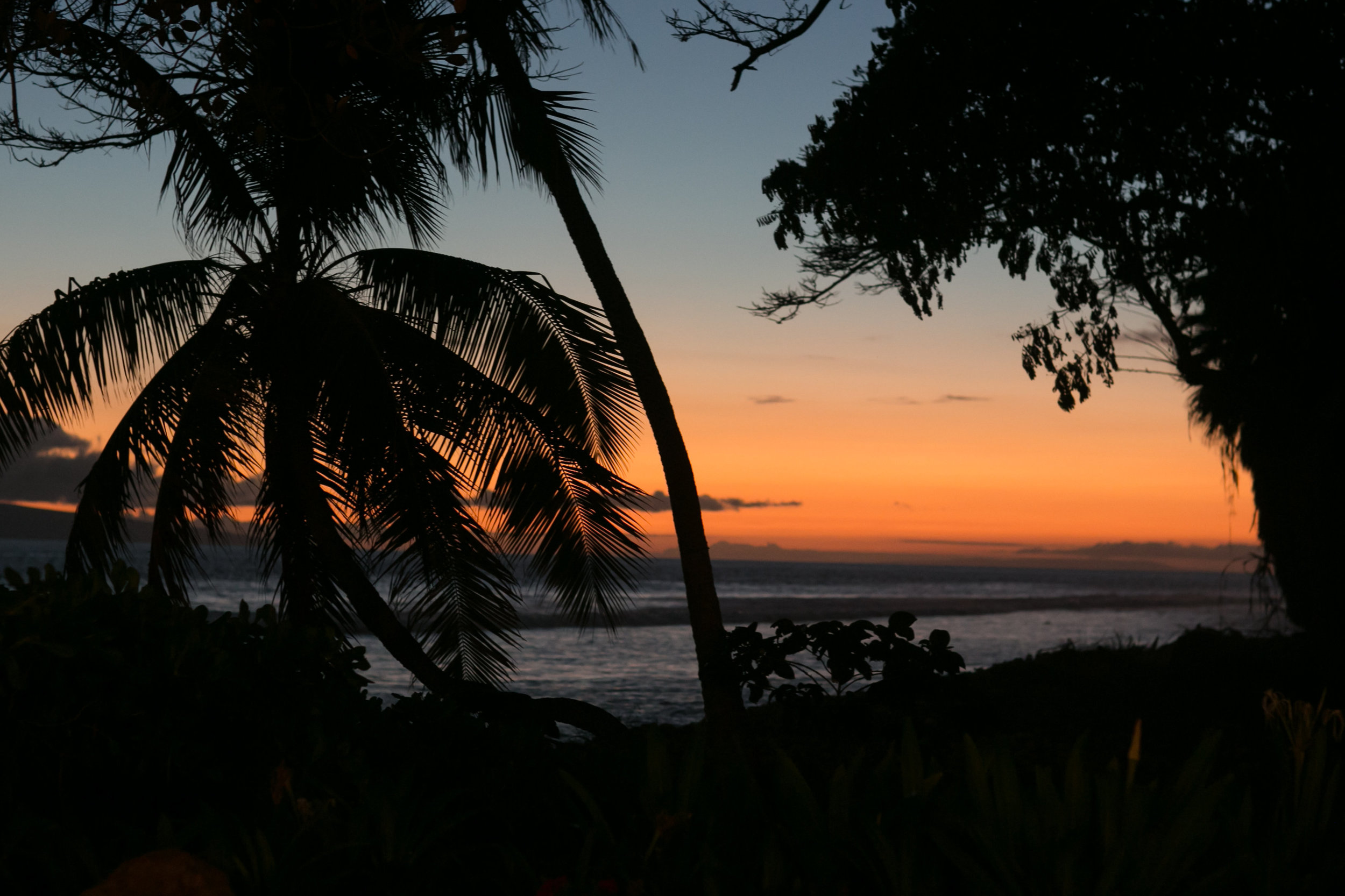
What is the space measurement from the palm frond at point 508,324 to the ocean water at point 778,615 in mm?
1451

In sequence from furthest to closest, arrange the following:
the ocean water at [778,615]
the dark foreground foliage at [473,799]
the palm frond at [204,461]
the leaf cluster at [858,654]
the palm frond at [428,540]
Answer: the ocean water at [778,615], the palm frond at [428,540], the palm frond at [204,461], the leaf cluster at [858,654], the dark foreground foliage at [473,799]

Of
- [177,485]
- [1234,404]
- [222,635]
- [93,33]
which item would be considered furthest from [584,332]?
[1234,404]

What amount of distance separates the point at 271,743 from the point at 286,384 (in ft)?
15.0

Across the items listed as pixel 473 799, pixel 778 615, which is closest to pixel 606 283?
pixel 473 799

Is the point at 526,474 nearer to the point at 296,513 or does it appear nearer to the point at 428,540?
the point at 428,540

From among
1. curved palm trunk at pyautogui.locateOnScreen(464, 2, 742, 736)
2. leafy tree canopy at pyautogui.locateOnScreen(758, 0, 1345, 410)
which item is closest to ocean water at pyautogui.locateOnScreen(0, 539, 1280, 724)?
curved palm trunk at pyautogui.locateOnScreen(464, 2, 742, 736)

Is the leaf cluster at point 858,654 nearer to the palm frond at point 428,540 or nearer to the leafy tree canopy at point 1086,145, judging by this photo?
the palm frond at point 428,540

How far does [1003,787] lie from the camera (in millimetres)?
2453

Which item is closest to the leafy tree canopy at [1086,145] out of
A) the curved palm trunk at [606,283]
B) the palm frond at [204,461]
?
the curved palm trunk at [606,283]

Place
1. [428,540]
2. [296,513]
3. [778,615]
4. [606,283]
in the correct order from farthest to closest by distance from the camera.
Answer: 1. [778,615]
2. [296,513]
3. [428,540]
4. [606,283]

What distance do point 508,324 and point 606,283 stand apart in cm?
85

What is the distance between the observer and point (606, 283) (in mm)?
7031

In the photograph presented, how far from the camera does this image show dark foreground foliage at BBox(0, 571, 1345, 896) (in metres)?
2.38

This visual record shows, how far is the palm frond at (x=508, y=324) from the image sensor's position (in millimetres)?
7379
